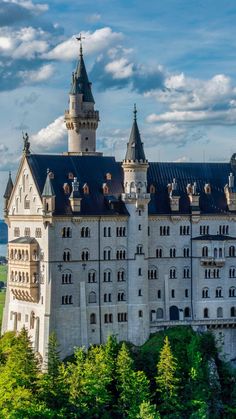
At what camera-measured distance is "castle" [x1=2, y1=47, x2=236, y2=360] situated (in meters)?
131

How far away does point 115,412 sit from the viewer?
125 metres

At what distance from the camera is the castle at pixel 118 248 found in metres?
131

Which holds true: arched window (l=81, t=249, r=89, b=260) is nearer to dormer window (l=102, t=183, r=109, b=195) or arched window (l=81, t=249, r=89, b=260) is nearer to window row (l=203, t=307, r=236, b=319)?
dormer window (l=102, t=183, r=109, b=195)

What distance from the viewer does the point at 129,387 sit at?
408 feet

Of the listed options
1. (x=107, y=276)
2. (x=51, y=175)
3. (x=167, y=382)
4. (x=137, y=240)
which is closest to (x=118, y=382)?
(x=167, y=382)

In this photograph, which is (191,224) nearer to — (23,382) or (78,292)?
(78,292)

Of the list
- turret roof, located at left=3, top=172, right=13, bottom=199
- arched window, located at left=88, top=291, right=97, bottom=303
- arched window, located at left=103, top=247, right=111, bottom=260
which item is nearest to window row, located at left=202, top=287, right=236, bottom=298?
arched window, located at left=103, top=247, right=111, bottom=260

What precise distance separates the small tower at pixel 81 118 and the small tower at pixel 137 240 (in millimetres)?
13659

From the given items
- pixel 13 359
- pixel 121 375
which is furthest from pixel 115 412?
pixel 13 359

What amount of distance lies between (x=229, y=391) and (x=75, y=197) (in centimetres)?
3073

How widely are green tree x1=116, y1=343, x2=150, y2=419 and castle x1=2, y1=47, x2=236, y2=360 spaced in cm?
780

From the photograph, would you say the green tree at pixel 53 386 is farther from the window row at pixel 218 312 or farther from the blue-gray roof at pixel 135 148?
the blue-gray roof at pixel 135 148

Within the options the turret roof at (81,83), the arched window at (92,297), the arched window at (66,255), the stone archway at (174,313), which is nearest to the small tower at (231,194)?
the stone archway at (174,313)

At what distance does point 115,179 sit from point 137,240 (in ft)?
28.0
